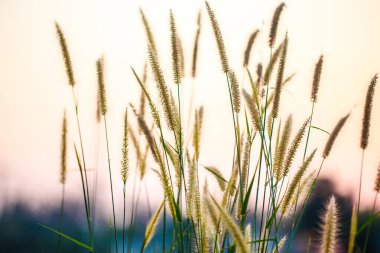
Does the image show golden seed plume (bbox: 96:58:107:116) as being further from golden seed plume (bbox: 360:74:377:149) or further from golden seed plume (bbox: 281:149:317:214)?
golden seed plume (bbox: 360:74:377:149)

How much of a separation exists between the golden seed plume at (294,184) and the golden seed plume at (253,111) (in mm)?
244

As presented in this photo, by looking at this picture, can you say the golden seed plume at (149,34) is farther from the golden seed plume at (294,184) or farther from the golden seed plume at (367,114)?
the golden seed plume at (367,114)

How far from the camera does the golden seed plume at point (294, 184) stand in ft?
7.87

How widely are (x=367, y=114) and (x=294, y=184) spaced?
22.6 inches

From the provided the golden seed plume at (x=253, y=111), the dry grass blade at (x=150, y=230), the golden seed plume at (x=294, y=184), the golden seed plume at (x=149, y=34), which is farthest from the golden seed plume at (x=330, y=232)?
the golden seed plume at (x=149, y=34)

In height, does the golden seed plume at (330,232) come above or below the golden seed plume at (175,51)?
below

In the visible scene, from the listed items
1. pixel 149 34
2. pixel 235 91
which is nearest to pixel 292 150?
pixel 235 91

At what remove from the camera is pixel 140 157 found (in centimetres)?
294

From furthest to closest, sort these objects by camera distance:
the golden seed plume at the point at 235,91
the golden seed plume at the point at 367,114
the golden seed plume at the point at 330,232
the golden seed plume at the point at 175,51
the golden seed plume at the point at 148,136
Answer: the golden seed plume at the point at 367,114, the golden seed plume at the point at 235,91, the golden seed plume at the point at 175,51, the golden seed plume at the point at 148,136, the golden seed plume at the point at 330,232

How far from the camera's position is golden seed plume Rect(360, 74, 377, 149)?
8.55 feet

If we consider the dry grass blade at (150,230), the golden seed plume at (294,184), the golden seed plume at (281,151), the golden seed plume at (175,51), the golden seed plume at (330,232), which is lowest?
the dry grass blade at (150,230)

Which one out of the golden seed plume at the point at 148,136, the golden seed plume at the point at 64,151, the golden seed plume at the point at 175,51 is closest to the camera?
the golden seed plume at the point at 148,136

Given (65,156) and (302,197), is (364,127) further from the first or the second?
(65,156)

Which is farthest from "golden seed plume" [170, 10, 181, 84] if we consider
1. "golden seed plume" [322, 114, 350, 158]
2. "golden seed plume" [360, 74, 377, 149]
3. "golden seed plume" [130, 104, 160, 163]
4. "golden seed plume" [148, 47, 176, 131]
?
"golden seed plume" [360, 74, 377, 149]
